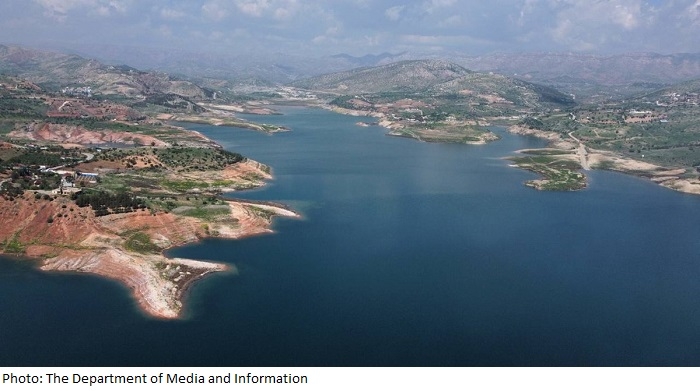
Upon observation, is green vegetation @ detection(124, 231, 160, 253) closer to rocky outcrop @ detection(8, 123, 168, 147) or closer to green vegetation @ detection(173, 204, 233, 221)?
green vegetation @ detection(173, 204, 233, 221)

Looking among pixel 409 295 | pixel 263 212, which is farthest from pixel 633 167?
pixel 409 295

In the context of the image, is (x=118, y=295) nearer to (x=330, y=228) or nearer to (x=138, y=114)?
(x=330, y=228)

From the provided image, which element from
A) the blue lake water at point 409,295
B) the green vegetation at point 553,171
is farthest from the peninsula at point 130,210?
the green vegetation at point 553,171

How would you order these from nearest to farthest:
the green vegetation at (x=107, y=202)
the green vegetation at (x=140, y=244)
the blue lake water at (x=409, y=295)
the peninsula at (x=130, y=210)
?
1. the blue lake water at (x=409, y=295)
2. the peninsula at (x=130, y=210)
3. the green vegetation at (x=140, y=244)
4. the green vegetation at (x=107, y=202)

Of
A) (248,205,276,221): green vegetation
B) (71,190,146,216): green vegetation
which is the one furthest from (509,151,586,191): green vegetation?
(71,190,146,216): green vegetation

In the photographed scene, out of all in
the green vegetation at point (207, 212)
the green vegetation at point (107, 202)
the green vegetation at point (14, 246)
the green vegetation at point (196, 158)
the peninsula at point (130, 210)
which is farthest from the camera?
the green vegetation at point (196, 158)

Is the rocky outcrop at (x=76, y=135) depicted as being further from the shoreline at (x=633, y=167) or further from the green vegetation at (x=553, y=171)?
the shoreline at (x=633, y=167)
